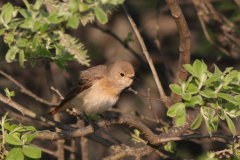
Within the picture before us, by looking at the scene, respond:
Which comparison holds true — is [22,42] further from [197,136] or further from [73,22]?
[197,136]

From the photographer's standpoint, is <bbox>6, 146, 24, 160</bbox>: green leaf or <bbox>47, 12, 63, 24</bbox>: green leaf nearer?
<bbox>47, 12, 63, 24</bbox>: green leaf

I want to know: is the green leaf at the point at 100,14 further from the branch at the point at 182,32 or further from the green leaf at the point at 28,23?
the branch at the point at 182,32

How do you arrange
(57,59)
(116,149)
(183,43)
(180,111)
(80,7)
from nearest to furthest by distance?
1. (80,7)
2. (180,111)
3. (57,59)
4. (183,43)
5. (116,149)

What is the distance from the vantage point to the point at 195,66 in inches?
100

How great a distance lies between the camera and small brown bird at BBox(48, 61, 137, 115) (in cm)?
464

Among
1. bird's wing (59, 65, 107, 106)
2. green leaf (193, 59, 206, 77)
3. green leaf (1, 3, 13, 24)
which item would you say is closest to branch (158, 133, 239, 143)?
green leaf (193, 59, 206, 77)

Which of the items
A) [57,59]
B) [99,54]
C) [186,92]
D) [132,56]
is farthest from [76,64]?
[186,92]

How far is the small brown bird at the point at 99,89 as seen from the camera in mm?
4641

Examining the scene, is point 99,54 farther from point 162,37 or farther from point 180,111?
point 180,111

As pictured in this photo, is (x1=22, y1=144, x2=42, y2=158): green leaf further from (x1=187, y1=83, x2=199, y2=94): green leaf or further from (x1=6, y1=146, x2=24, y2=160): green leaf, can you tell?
(x1=187, y1=83, x2=199, y2=94): green leaf

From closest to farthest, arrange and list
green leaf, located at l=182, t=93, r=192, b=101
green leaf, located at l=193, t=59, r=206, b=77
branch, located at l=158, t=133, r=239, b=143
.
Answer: green leaf, located at l=182, t=93, r=192, b=101 → green leaf, located at l=193, t=59, r=206, b=77 → branch, located at l=158, t=133, r=239, b=143

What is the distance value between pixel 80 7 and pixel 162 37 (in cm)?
553

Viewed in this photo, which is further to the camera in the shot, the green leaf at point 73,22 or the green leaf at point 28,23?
the green leaf at point 28,23

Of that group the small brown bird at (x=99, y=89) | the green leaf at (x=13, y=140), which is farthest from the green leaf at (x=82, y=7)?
the small brown bird at (x=99, y=89)
